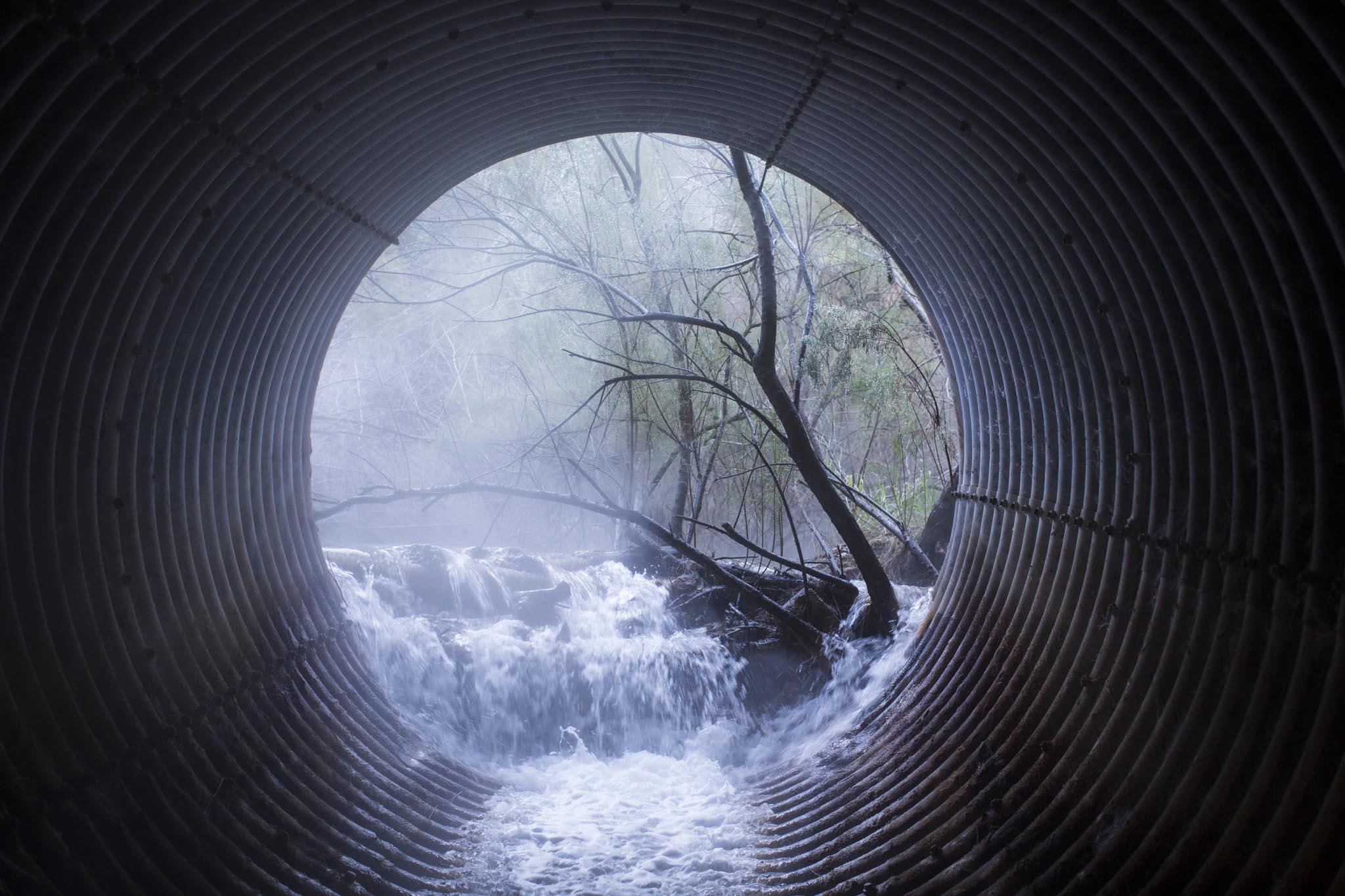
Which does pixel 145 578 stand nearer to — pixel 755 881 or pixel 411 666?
pixel 755 881

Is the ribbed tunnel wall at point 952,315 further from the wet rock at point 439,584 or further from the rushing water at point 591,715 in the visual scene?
the wet rock at point 439,584

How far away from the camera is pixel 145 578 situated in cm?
405

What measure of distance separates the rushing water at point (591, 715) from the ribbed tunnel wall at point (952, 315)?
1.33ft

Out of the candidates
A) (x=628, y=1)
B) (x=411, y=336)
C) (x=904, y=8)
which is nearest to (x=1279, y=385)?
(x=904, y=8)

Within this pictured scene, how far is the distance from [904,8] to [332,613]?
4586mm

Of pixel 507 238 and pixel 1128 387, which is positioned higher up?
pixel 507 238

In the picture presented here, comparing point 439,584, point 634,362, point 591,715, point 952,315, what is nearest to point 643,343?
point 634,362

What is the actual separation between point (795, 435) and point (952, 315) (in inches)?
70.9

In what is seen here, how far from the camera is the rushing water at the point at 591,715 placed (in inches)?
203

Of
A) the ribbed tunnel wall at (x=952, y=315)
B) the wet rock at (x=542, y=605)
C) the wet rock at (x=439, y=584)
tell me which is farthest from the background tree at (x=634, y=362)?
the ribbed tunnel wall at (x=952, y=315)

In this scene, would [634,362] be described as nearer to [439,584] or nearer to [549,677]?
[439,584]

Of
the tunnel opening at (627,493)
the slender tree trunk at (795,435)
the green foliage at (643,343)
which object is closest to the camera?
the tunnel opening at (627,493)

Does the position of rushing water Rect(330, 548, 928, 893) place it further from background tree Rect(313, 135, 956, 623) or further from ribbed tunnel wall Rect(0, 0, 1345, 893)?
background tree Rect(313, 135, 956, 623)

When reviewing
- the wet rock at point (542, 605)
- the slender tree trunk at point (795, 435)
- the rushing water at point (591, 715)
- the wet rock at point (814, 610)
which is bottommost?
the rushing water at point (591, 715)
